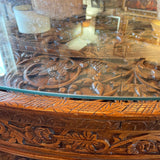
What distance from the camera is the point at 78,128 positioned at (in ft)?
1.99

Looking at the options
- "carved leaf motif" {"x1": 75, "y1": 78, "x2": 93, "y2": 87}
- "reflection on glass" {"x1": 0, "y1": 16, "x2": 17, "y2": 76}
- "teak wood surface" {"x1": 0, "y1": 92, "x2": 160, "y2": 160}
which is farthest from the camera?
"reflection on glass" {"x1": 0, "y1": 16, "x2": 17, "y2": 76}

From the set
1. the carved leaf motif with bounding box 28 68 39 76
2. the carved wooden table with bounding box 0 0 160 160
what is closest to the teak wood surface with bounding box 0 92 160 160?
the carved wooden table with bounding box 0 0 160 160

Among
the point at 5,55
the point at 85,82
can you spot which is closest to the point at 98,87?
the point at 85,82

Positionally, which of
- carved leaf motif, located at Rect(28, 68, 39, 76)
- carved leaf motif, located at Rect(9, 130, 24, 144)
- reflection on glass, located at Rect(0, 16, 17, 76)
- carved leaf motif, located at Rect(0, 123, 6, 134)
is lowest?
carved leaf motif, located at Rect(9, 130, 24, 144)

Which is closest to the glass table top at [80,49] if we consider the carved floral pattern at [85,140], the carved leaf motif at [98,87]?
the carved leaf motif at [98,87]

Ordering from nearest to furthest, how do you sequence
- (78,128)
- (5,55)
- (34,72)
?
(78,128), (34,72), (5,55)

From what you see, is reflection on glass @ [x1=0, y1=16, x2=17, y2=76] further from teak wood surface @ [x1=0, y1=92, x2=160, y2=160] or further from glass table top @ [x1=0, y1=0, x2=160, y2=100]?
teak wood surface @ [x1=0, y1=92, x2=160, y2=160]

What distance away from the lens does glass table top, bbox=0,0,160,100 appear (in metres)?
0.63

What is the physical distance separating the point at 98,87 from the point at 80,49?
349 mm

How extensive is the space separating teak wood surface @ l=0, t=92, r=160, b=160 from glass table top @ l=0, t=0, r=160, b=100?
1.4 inches

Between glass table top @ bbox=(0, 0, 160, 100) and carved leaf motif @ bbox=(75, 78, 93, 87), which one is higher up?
glass table top @ bbox=(0, 0, 160, 100)

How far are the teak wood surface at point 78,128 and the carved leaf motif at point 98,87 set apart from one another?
5cm

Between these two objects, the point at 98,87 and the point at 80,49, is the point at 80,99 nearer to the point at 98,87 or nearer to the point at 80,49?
the point at 98,87

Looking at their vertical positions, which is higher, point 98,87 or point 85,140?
point 98,87
